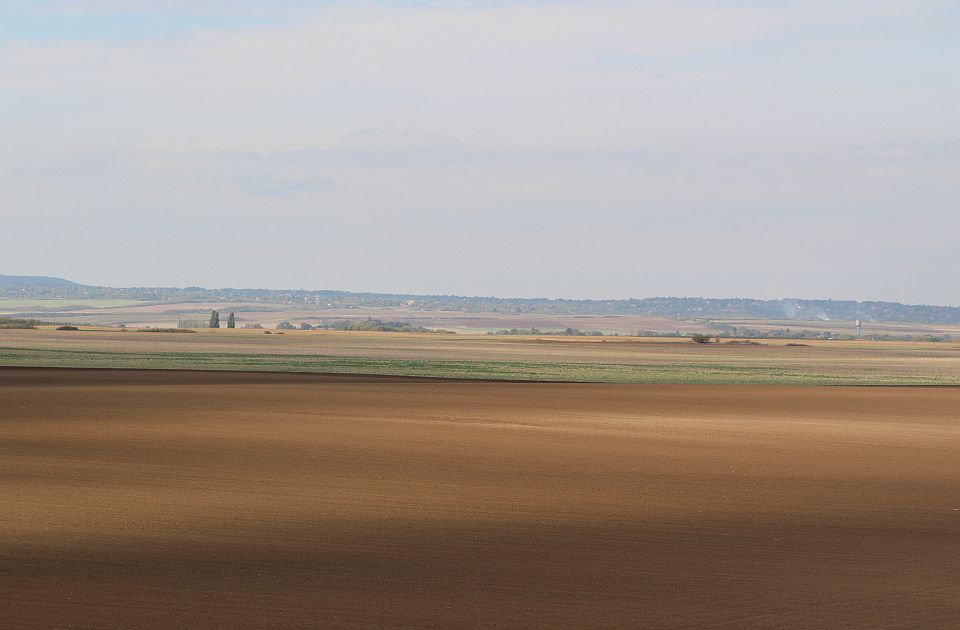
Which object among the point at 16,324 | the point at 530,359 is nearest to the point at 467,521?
the point at 530,359

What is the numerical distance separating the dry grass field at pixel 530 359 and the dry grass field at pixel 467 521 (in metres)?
29.0

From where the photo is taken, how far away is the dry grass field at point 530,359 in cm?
6128

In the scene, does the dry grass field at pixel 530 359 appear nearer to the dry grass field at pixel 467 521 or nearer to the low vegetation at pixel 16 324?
the low vegetation at pixel 16 324

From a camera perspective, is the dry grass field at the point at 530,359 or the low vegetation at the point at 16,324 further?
the low vegetation at the point at 16,324

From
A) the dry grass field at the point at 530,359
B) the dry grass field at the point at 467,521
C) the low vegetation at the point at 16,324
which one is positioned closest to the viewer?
the dry grass field at the point at 467,521

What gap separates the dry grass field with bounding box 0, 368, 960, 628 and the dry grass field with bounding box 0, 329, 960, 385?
2904 cm

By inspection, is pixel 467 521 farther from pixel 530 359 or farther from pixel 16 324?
pixel 16 324

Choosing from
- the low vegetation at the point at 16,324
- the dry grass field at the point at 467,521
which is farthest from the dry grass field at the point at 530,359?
the dry grass field at the point at 467,521

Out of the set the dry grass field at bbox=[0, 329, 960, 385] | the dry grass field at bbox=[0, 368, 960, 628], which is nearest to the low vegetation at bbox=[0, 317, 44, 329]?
the dry grass field at bbox=[0, 329, 960, 385]

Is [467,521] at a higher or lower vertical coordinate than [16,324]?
lower

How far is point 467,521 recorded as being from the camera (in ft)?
51.4

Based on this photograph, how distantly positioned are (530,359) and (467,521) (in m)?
66.9

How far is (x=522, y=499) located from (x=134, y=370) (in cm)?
4099

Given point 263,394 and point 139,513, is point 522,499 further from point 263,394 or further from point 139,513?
point 263,394
